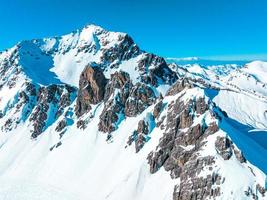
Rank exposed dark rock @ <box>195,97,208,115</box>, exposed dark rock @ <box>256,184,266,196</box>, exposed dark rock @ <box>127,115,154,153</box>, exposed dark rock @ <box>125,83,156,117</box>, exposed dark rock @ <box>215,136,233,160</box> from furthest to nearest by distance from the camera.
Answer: exposed dark rock @ <box>125,83,156,117</box>, exposed dark rock @ <box>127,115,154,153</box>, exposed dark rock @ <box>195,97,208,115</box>, exposed dark rock @ <box>215,136,233,160</box>, exposed dark rock @ <box>256,184,266,196</box>

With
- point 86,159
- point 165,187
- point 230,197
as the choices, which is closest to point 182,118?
point 165,187

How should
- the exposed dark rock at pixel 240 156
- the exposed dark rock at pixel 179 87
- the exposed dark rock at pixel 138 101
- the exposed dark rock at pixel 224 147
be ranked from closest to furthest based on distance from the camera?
the exposed dark rock at pixel 240 156, the exposed dark rock at pixel 224 147, the exposed dark rock at pixel 179 87, the exposed dark rock at pixel 138 101

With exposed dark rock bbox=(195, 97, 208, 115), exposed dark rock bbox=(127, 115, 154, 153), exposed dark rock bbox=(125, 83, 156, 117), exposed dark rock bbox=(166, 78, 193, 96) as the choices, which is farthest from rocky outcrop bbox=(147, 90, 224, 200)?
exposed dark rock bbox=(125, 83, 156, 117)

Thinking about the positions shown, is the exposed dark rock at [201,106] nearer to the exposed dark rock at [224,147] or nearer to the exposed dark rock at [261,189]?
the exposed dark rock at [224,147]

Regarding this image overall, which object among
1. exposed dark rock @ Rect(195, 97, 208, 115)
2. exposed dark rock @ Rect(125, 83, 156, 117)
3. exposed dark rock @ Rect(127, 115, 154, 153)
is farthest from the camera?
exposed dark rock @ Rect(125, 83, 156, 117)

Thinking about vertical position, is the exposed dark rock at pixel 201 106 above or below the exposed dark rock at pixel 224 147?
above

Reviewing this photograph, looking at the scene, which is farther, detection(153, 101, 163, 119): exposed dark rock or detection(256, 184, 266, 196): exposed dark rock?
detection(153, 101, 163, 119): exposed dark rock

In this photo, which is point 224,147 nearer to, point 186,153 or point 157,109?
point 186,153

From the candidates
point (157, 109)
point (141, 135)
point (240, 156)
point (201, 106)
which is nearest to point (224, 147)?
point (240, 156)

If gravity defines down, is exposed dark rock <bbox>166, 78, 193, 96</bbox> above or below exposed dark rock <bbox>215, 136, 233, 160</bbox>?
above

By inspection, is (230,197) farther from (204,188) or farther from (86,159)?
(86,159)

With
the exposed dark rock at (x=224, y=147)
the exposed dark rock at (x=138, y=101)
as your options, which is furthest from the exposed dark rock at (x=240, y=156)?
the exposed dark rock at (x=138, y=101)

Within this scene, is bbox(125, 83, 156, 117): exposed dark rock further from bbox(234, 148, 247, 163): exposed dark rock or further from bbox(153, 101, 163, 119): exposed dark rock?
bbox(234, 148, 247, 163): exposed dark rock
